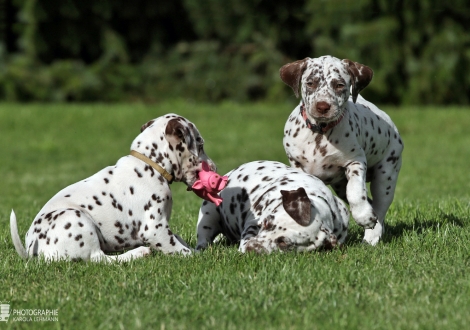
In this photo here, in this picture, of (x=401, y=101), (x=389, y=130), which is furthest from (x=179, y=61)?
(x=389, y=130)

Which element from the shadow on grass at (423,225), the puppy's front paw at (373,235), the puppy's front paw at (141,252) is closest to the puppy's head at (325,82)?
the puppy's front paw at (373,235)

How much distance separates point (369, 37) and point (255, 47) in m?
4.90

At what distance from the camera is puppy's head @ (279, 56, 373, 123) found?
7293mm

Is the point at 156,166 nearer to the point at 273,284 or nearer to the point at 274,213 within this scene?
the point at 274,213

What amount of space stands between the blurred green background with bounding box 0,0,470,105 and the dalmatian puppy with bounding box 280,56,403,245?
18.1m

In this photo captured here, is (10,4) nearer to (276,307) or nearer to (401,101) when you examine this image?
(401,101)

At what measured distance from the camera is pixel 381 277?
5996 mm

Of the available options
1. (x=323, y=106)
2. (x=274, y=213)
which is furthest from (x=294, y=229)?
(x=323, y=106)

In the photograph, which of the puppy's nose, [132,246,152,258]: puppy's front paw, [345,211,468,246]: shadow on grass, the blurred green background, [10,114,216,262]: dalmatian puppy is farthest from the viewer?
the blurred green background

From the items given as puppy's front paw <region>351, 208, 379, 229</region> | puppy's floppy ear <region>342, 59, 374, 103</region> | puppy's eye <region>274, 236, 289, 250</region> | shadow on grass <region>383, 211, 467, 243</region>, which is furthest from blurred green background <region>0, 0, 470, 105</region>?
puppy's eye <region>274, 236, 289, 250</region>

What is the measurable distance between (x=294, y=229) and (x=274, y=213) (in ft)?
0.89

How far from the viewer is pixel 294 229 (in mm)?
6645

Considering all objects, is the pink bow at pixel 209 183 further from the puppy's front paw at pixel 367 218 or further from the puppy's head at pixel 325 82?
the puppy's front paw at pixel 367 218

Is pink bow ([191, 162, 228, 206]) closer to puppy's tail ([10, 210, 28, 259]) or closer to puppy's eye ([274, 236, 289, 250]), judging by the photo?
puppy's eye ([274, 236, 289, 250])
